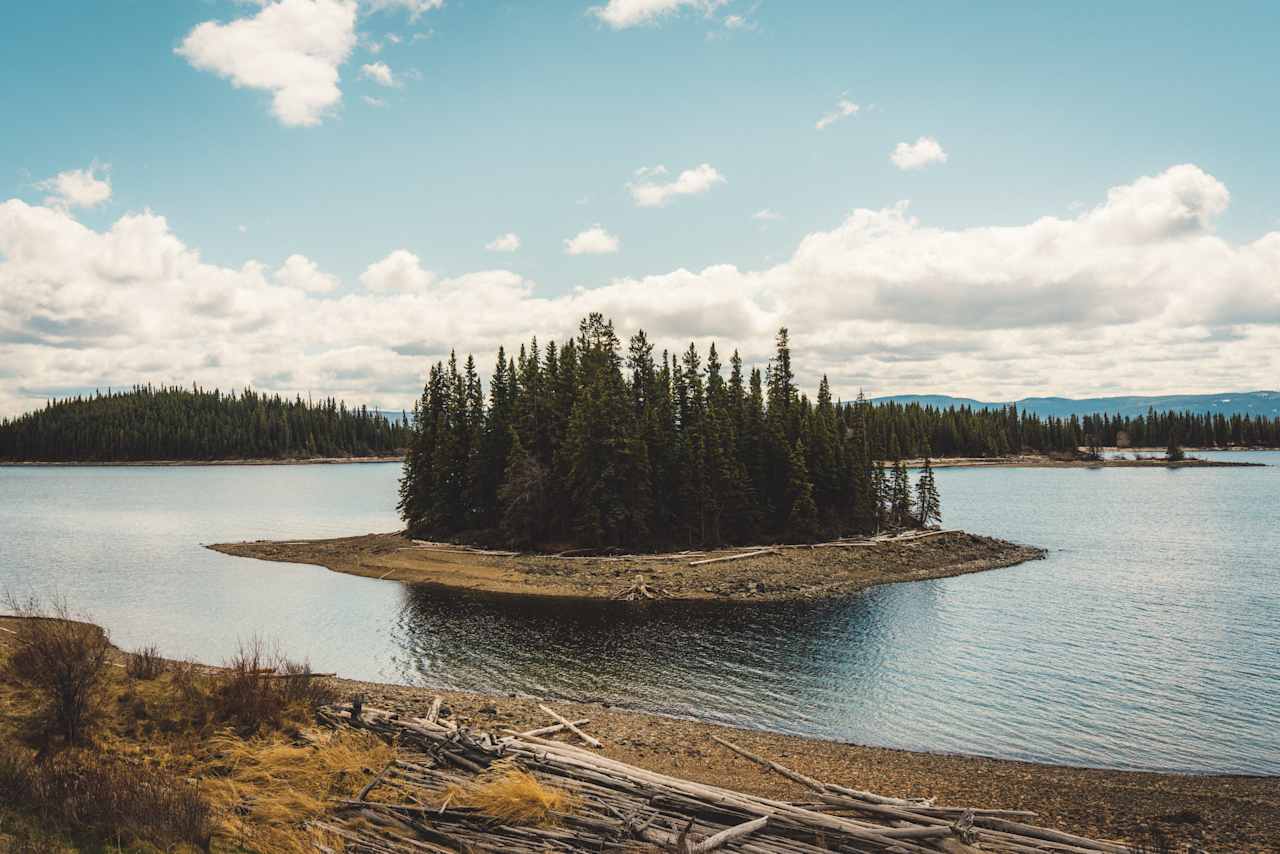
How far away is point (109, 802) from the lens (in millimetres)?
10766

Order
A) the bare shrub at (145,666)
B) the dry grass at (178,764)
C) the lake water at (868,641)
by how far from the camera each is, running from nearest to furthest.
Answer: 1. the dry grass at (178,764)
2. the bare shrub at (145,666)
3. the lake water at (868,641)

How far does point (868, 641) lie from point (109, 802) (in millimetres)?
29896

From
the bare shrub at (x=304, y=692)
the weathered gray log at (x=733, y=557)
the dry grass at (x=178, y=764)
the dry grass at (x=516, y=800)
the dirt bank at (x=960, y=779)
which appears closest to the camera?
the dry grass at (x=178, y=764)

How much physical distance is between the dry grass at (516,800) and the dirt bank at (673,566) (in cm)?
3160

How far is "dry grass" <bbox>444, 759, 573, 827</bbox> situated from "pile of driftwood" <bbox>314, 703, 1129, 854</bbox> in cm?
8

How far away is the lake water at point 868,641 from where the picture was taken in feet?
77.9

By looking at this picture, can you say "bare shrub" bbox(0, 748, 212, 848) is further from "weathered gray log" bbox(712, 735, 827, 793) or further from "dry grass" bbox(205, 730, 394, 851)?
"weathered gray log" bbox(712, 735, 827, 793)

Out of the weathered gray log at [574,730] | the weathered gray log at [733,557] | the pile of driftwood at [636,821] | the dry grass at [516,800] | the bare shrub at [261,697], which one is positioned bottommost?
the weathered gray log at [733,557]

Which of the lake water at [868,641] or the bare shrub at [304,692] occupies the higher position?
the bare shrub at [304,692]

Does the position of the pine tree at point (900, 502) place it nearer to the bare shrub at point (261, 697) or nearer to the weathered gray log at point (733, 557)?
the weathered gray log at point (733, 557)

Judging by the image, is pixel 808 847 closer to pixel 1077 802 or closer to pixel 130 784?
pixel 1077 802

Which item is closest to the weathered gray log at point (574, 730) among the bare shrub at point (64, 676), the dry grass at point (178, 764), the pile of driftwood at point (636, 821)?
the pile of driftwood at point (636, 821)

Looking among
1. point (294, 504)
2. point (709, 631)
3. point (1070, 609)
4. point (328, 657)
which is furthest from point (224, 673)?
point (294, 504)

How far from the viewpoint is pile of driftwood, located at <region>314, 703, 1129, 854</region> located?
37.9 ft
